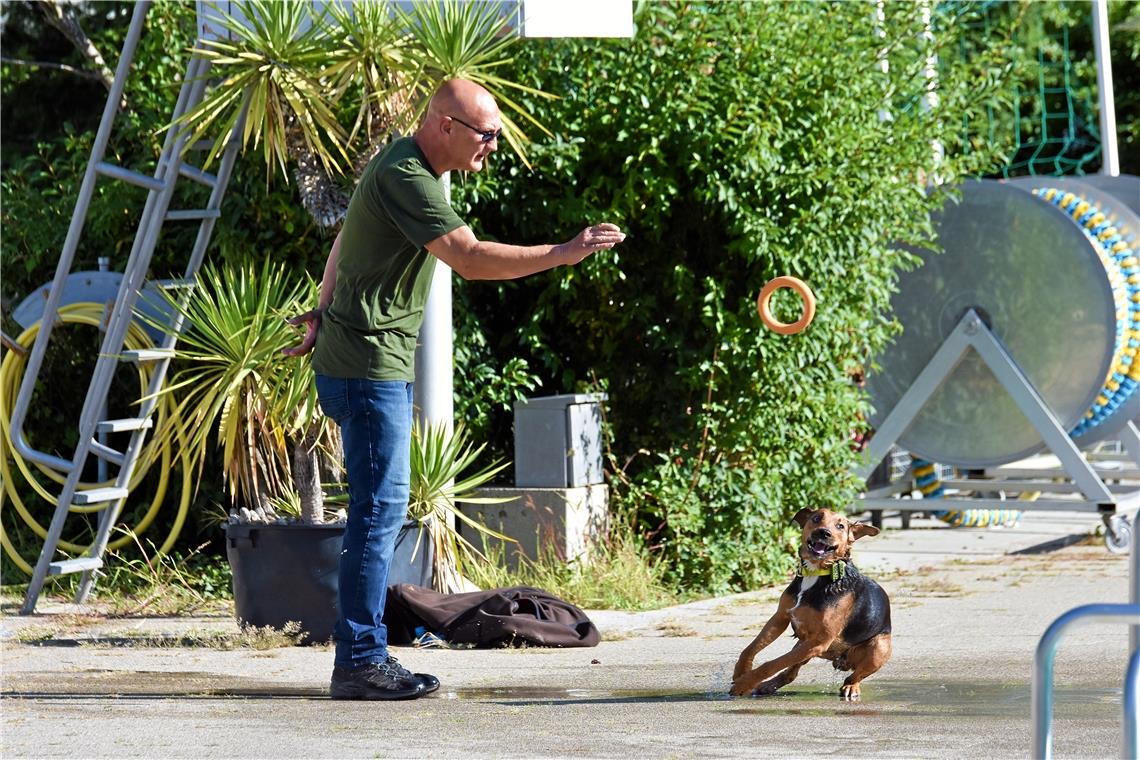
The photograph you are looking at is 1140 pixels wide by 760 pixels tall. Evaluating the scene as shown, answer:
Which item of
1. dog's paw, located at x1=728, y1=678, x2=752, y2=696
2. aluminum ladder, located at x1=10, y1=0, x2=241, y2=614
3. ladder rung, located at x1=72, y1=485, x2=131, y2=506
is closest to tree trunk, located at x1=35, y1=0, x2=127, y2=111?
aluminum ladder, located at x1=10, y1=0, x2=241, y2=614

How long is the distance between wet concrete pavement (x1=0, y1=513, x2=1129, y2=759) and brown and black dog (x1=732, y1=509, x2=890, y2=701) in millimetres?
141

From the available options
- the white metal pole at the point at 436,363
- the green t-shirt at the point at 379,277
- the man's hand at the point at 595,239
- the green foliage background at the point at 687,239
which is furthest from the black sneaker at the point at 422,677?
the green foliage background at the point at 687,239

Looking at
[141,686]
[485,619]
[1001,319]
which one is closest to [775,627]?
[485,619]

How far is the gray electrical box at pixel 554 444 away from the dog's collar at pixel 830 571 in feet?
9.99

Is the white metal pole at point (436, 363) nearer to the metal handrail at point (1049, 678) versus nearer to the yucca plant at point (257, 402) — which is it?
the yucca plant at point (257, 402)

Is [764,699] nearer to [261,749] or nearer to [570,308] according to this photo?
[261,749]

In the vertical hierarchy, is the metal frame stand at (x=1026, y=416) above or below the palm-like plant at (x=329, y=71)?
below

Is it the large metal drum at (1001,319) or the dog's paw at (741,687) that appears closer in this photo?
the dog's paw at (741,687)

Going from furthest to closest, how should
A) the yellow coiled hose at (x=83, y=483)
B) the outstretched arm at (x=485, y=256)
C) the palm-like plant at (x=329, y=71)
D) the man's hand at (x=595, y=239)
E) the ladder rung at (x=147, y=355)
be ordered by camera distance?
the yellow coiled hose at (x=83, y=483) → the ladder rung at (x=147, y=355) → the palm-like plant at (x=329, y=71) → the outstretched arm at (x=485, y=256) → the man's hand at (x=595, y=239)

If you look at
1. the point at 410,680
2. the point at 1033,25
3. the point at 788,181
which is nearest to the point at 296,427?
the point at 410,680

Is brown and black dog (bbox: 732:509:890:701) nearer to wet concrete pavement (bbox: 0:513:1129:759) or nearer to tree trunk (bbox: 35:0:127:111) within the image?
wet concrete pavement (bbox: 0:513:1129:759)

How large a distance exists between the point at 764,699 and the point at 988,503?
5.82 m

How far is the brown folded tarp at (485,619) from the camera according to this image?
695 centimetres

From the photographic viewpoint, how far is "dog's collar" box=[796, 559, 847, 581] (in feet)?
18.2
